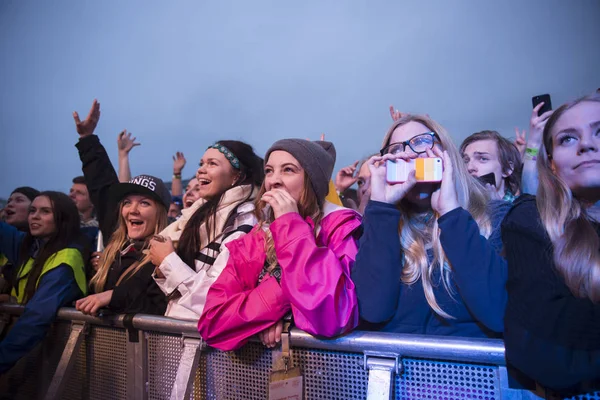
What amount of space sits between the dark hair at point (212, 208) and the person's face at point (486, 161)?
1.50 m

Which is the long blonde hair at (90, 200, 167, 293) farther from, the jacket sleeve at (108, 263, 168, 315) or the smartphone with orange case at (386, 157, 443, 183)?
the smartphone with orange case at (386, 157, 443, 183)

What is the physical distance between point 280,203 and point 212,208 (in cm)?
99

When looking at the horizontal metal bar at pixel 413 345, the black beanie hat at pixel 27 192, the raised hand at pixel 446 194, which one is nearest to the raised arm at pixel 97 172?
the black beanie hat at pixel 27 192

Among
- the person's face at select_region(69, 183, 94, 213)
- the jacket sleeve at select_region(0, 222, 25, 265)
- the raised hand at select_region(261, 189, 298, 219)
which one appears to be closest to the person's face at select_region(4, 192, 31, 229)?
the jacket sleeve at select_region(0, 222, 25, 265)

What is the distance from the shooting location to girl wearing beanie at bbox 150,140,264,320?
2.12 m

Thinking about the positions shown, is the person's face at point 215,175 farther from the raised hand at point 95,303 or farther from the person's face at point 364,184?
the person's face at point 364,184

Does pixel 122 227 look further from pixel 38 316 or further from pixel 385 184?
pixel 385 184

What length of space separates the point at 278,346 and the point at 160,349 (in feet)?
2.32

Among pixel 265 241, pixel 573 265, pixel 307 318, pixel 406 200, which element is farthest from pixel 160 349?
pixel 573 265

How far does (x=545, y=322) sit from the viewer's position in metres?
1.18

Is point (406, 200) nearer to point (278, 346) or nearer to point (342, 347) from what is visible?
point (342, 347)

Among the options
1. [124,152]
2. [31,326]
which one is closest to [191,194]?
[124,152]

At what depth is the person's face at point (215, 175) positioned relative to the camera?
2.78 m

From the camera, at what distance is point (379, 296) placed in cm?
154
